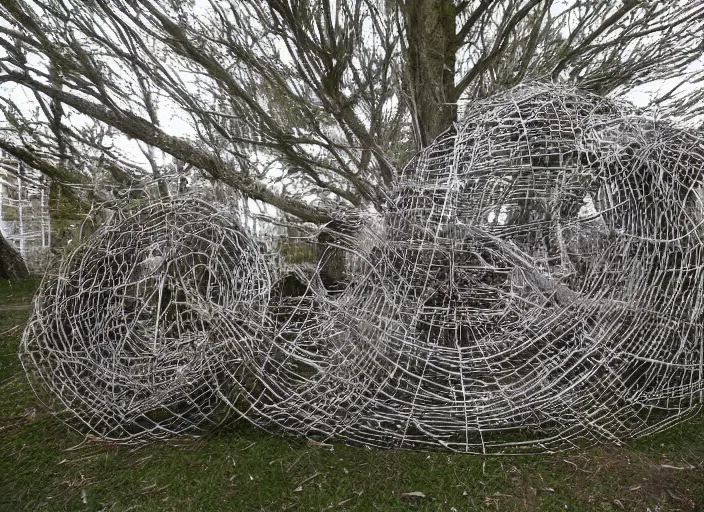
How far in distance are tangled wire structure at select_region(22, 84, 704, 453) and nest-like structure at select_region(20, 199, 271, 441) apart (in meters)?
0.01

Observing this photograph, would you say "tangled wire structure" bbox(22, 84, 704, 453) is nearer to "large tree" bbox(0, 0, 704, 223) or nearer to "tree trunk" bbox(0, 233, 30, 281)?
"large tree" bbox(0, 0, 704, 223)

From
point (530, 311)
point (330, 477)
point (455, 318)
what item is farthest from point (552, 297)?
point (330, 477)

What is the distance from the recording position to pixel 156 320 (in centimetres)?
151

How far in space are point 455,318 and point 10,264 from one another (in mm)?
5835

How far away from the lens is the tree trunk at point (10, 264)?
204 inches

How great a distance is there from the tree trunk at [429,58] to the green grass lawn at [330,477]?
6.07 feet

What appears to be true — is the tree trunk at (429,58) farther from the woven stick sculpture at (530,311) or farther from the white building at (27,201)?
the white building at (27,201)

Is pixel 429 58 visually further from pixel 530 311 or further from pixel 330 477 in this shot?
pixel 330 477

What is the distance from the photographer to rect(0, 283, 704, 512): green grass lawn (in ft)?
4.44

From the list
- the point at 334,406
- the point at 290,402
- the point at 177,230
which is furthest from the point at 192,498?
the point at 177,230

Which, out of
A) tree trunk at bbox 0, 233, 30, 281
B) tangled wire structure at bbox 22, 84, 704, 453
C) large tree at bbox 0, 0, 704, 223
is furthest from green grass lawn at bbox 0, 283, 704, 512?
tree trunk at bbox 0, 233, 30, 281

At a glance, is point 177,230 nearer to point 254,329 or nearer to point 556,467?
point 254,329

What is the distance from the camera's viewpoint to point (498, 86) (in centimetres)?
378

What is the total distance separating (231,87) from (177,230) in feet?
7.56
